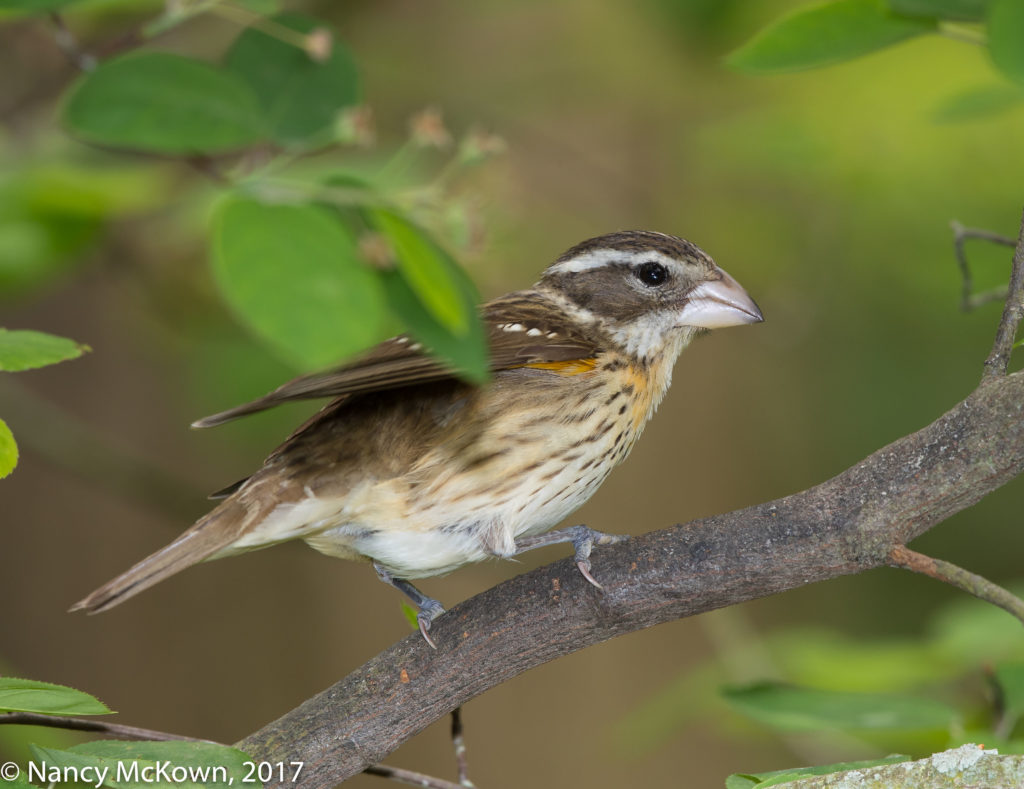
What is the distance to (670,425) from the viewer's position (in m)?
8.02

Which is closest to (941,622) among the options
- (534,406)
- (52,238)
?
(534,406)

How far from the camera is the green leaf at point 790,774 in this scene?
164cm

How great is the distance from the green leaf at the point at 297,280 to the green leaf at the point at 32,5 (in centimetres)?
60

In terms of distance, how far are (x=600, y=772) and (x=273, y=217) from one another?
261 inches

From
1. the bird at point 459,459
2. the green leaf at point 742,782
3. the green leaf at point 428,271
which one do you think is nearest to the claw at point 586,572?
the bird at point 459,459

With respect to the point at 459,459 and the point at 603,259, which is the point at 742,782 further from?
the point at 603,259

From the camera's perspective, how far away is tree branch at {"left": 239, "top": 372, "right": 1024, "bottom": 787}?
73.0 inches

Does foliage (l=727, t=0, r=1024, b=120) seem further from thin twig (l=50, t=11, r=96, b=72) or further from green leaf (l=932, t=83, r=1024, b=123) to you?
thin twig (l=50, t=11, r=96, b=72)

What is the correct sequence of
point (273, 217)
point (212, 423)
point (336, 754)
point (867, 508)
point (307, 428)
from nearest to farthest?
point (273, 217), point (867, 508), point (336, 754), point (212, 423), point (307, 428)

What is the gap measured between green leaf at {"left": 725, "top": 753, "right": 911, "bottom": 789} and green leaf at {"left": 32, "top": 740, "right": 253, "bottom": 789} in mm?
771

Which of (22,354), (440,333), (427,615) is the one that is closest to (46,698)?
(22,354)

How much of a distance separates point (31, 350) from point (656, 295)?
1.75m

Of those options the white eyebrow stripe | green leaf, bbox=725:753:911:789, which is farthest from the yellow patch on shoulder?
green leaf, bbox=725:753:911:789

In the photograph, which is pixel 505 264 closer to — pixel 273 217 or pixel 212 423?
pixel 212 423
